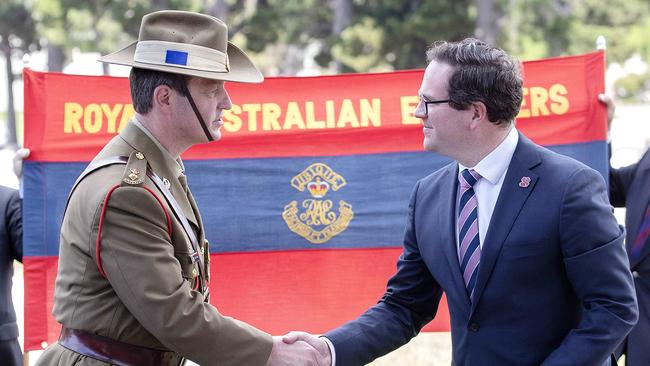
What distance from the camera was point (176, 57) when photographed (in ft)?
10.1

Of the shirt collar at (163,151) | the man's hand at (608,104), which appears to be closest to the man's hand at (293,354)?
the shirt collar at (163,151)

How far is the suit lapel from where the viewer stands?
2965 millimetres

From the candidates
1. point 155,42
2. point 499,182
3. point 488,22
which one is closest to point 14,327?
point 155,42

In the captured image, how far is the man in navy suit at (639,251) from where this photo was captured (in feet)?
14.5

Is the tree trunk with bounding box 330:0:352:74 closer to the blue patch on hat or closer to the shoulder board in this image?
the blue patch on hat

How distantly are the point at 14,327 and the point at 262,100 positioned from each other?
6.01ft

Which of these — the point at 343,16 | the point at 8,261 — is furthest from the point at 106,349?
the point at 343,16

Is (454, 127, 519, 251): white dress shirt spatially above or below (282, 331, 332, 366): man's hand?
above

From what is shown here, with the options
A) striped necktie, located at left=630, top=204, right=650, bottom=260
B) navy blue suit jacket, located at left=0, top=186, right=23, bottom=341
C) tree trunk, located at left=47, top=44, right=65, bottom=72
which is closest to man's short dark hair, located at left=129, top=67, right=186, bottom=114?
navy blue suit jacket, located at left=0, top=186, right=23, bottom=341

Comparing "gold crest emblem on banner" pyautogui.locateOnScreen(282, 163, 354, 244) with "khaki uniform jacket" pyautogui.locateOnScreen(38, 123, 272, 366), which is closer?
"khaki uniform jacket" pyautogui.locateOnScreen(38, 123, 272, 366)

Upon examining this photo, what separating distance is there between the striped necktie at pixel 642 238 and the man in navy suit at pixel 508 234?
4.49ft

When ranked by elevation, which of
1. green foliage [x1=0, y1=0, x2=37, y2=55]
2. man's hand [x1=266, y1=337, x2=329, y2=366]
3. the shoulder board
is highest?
green foliage [x1=0, y1=0, x2=37, y2=55]

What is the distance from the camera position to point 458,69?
3107 mm

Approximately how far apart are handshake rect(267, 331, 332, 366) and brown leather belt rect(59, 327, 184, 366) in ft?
1.62
